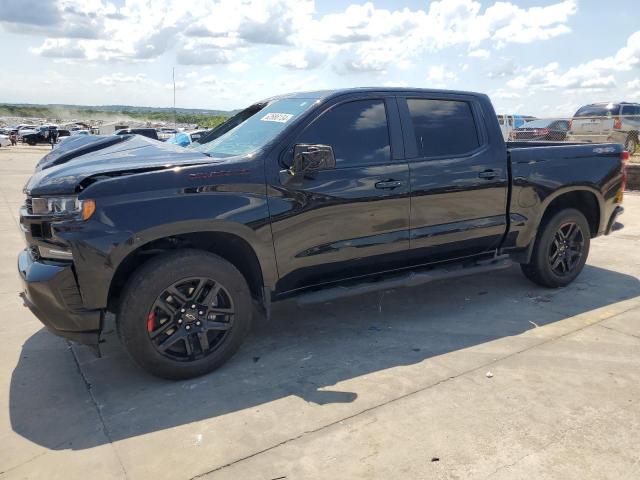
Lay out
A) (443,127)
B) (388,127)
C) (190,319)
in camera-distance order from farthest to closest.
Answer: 1. (443,127)
2. (388,127)
3. (190,319)

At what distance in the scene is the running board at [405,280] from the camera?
400 cm

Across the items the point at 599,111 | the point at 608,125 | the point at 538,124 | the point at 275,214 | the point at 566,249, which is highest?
the point at 599,111

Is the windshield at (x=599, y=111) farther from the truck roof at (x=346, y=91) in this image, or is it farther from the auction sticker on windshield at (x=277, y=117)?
the auction sticker on windshield at (x=277, y=117)

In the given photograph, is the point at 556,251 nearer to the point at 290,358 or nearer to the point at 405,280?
the point at 405,280

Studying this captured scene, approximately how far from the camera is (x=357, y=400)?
10.8 ft

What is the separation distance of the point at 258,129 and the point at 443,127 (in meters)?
1.57

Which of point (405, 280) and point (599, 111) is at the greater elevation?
point (599, 111)

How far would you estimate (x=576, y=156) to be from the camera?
5.18 meters

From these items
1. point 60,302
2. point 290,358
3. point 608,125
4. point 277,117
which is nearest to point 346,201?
point 277,117

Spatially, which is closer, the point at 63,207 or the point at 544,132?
the point at 63,207

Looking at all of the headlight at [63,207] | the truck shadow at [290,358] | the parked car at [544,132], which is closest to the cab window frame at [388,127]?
the headlight at [63,207]

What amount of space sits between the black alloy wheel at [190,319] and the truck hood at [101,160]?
2.61ft

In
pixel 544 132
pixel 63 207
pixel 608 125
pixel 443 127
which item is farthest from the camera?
pixel 544 132

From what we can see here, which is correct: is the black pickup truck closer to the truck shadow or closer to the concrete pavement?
the truck shadow
